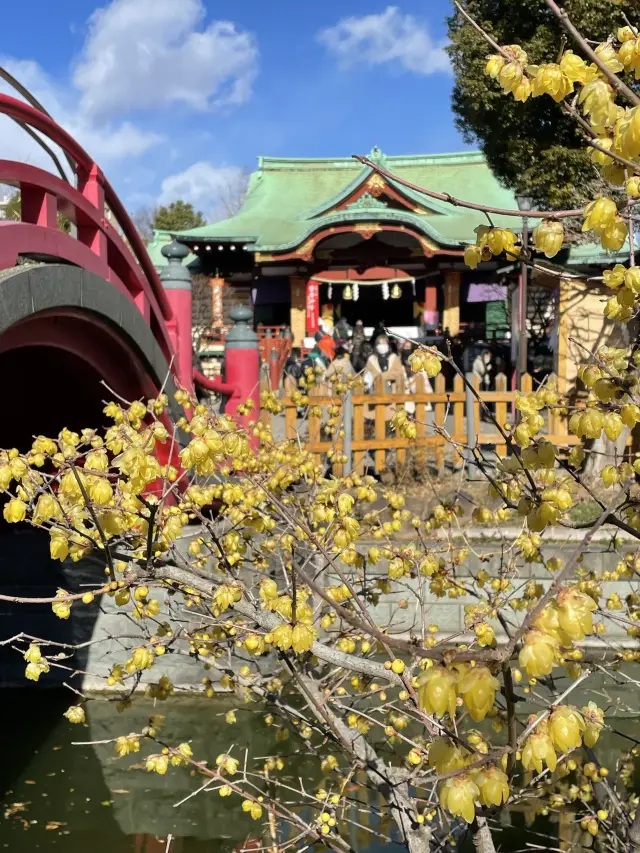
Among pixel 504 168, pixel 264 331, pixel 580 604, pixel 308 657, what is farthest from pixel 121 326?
pixel 264 331

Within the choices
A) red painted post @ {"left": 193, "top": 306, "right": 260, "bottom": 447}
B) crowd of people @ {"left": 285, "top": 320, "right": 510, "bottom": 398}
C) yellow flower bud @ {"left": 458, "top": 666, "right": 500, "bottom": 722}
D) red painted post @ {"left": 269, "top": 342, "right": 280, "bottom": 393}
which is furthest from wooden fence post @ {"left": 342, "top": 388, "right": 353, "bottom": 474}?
yellow flower bud @ {"left": 458, "top": 666, "right": 500, "bottom": 722}

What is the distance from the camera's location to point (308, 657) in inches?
155

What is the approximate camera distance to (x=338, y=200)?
19281 millimetres

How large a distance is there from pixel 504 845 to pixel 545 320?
41.3ft

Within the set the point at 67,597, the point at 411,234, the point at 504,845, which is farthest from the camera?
the point at 411,234

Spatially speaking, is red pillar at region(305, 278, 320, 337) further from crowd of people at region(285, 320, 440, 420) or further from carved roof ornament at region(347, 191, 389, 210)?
carved roof ornament at region(347, 191, 389, 210)

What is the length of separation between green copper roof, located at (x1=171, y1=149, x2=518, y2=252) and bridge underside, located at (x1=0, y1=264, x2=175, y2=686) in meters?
11.0

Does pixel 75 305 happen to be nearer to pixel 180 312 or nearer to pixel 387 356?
pixel 180 312

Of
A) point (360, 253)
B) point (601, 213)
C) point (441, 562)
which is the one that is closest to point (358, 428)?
point (441, 562)

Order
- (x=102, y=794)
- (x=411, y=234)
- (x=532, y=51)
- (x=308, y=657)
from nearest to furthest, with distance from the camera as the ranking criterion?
1. (x=308, y=657)
2. (x=102, y=794)
3. (x=532, y=51)
4. (x=411, y=234)

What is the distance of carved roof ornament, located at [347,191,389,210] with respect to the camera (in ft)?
62.4

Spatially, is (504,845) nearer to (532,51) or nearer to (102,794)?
(102,794)

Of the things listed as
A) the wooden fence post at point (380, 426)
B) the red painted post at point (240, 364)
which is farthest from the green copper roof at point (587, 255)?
the red painted post at point (240, 364)

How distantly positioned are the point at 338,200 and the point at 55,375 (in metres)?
13.4
